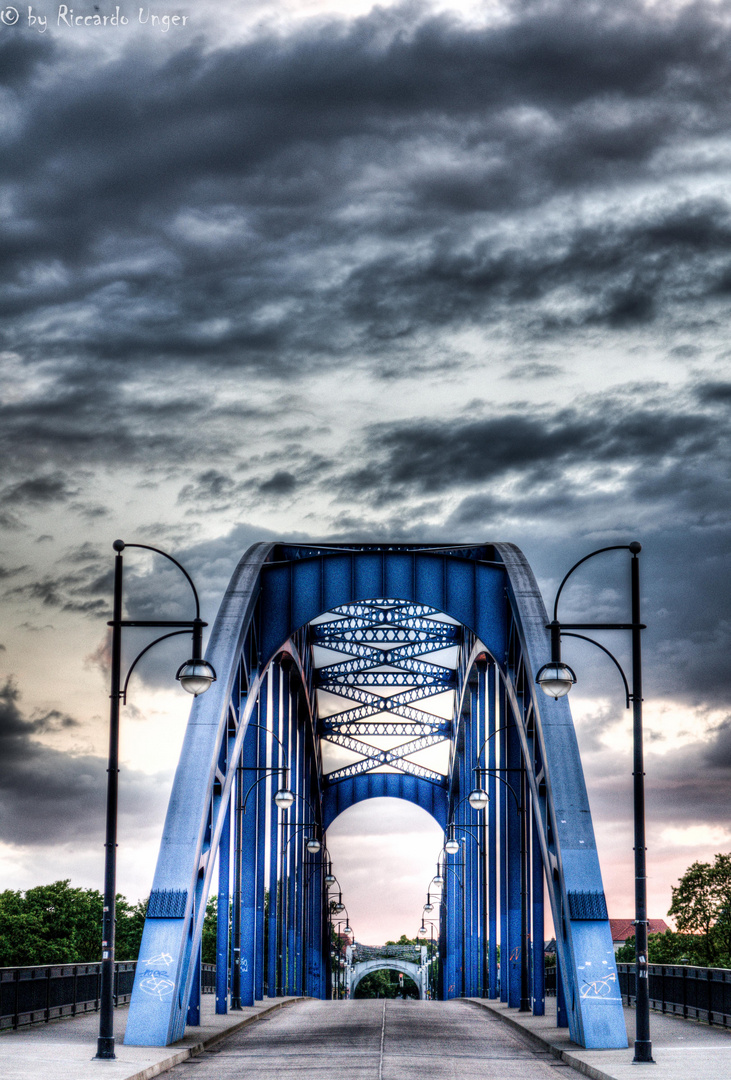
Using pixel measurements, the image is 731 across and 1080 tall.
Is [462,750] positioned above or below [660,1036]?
above

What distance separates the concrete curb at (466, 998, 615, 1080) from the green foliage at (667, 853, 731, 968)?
122 feet

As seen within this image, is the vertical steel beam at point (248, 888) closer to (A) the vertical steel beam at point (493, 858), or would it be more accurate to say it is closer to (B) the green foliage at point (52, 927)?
(A) the vertical steel beam at point (493, 858)

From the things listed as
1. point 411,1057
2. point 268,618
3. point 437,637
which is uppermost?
point 437,637

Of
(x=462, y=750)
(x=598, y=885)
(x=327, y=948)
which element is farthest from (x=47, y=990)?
(x=327, y=948)

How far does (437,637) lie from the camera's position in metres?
49.0

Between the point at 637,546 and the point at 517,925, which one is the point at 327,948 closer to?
the point at 517,925

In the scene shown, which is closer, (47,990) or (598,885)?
(598,885)

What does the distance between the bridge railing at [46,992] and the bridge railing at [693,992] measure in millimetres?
12116

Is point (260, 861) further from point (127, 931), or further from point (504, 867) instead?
point (127, 931)

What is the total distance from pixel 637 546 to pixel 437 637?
29877 mm

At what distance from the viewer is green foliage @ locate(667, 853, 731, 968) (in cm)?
6619

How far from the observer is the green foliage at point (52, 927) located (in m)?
80.3

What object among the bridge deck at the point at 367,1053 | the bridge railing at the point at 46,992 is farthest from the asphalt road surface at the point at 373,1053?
the bridge railing at the point at 46,992

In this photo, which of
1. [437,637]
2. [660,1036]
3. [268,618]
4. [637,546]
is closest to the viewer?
[637,546]
